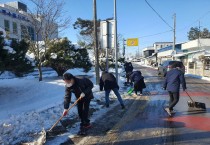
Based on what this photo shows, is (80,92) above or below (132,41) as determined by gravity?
below

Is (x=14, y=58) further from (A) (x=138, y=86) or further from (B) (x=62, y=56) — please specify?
(B) (x=62, y=56)

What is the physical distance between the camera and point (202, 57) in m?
30.3

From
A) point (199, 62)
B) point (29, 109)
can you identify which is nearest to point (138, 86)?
point (29, 109)

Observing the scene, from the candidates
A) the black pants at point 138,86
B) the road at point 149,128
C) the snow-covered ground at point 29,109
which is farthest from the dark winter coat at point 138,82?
the road at point 149,128

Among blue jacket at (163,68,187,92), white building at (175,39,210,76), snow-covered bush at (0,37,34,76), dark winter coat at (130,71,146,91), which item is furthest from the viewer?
white building at (175,39,210,76)

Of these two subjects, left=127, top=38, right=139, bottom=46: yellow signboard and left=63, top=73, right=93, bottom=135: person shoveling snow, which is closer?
left=63, top=73, right=93, bottom=135: person shoveling snow

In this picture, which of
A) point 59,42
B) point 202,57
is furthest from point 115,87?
point 202,57

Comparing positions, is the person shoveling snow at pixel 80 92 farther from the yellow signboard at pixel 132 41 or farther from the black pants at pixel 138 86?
the yellow signboard at pixel 132 41

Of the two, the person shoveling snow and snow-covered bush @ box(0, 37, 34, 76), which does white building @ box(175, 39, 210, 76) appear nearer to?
snow-covered bush @ box(0, 37, 34, 76)

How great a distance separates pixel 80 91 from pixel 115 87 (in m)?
3.54

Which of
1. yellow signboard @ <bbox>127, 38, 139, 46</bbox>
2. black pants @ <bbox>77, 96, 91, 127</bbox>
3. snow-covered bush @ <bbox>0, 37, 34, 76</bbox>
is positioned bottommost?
black pants @ <bbox>77, 96, 91, 127</bbox>

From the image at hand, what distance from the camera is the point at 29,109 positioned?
30.7 ft

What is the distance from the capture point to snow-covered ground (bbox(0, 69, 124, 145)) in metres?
6.56

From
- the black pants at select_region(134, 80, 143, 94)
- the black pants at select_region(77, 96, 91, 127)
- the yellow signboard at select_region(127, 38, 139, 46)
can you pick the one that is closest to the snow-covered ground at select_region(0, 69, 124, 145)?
the black pants at select_region(77, 96, 91, 127)
